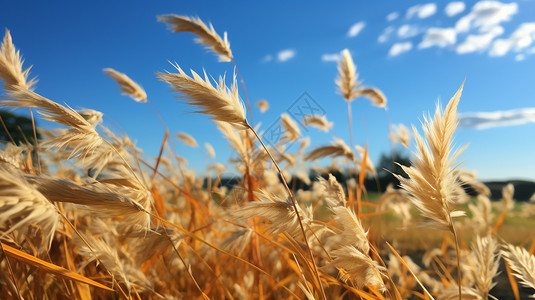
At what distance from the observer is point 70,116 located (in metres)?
1.01

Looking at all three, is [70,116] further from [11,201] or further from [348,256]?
[348,256]

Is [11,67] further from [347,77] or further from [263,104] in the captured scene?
[263,104]

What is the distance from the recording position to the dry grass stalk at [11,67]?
1519 millimetres

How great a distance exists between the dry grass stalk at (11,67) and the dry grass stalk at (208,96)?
0.96 metres

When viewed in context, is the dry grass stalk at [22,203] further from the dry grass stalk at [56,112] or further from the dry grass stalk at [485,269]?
the dry grass stalk at [485,269]

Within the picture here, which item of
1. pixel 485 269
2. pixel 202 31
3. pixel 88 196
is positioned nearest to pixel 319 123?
pixel 202 31

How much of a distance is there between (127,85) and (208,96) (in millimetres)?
1768

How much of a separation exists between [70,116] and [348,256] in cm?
88

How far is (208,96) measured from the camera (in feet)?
3.06

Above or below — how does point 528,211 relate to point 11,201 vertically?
below

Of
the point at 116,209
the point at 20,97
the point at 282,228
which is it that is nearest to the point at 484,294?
the point at 282,228

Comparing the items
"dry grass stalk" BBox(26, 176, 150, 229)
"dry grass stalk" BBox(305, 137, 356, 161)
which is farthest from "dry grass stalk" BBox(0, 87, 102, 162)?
"dry grass stalk" BBox(305, 137, 356, 161)

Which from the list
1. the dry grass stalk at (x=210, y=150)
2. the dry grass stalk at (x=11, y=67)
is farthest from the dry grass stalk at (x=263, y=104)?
the dry grass stalk at (x=11, y=67)

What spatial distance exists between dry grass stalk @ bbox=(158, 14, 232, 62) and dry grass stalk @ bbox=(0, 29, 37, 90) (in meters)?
0.85
